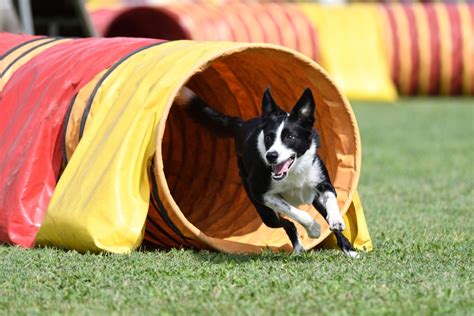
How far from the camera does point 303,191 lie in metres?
6.58

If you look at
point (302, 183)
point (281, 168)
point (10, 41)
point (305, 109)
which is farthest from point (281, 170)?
point (10, 41)

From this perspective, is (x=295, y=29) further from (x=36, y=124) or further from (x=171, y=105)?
(x=171, y=105)

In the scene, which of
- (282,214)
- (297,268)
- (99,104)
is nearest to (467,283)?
(297,268)

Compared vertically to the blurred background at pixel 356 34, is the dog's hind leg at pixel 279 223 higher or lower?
higher

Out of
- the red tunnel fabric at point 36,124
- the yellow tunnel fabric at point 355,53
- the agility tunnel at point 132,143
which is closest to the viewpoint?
the agility tunnel at point 132,143

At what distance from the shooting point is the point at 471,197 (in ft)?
30.7

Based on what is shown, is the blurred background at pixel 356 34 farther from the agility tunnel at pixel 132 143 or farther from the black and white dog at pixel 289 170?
the black and white dog at pixel 289 170

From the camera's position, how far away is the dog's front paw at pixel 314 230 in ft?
21.1

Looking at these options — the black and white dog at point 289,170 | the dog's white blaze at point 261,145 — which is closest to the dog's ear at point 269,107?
the black and white dog at point 289,170

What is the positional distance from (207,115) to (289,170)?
1.15m

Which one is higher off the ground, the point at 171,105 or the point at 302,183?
the point at 171,105

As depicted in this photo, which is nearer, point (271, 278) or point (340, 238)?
point (271, 278)

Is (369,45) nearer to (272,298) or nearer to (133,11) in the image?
(133,11)

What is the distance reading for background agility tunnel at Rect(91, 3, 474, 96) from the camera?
19.3 m
